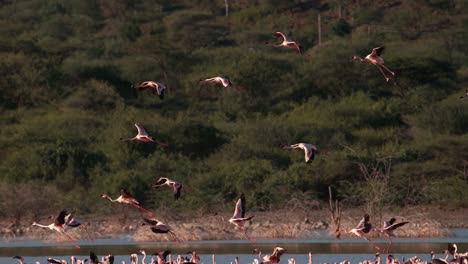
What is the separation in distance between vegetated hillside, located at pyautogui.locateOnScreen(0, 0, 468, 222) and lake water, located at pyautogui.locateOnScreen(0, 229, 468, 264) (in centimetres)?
239

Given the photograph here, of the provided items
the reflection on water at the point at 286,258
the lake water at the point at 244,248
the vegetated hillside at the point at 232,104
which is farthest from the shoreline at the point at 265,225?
the reflection on water at the point at 286,258

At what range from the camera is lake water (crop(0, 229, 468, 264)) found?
27.1m

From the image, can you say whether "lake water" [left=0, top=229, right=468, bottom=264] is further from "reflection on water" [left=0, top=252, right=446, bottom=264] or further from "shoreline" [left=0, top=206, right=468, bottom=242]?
"shoreline" [left=0, top=206, right=468, bottom=242]

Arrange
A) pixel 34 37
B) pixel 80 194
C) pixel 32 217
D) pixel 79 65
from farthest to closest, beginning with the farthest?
1. pixel 34 37
2. pixel 79 65
3. pixel 80 194
4. pixel 32 217

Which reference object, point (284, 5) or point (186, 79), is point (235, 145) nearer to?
point (186, 79)

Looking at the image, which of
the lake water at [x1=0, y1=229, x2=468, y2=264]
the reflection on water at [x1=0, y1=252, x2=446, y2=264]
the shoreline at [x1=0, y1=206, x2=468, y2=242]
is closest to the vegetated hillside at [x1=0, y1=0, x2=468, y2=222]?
the shoreline at [x1=0, y1=206, x2=468, y2=242]

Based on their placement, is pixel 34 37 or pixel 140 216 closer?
pixel 140 216

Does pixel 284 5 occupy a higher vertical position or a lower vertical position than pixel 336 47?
lower

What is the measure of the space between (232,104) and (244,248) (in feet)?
79.0

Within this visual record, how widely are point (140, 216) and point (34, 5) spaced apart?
120 ft

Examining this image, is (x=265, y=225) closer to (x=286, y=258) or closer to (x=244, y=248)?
(x=244, y=248)

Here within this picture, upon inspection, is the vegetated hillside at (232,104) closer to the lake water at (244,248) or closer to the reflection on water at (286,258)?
the lake water at (244,248)

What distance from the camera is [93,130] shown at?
49781 mm

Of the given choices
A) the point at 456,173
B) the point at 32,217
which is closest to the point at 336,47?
the point at 456,173
